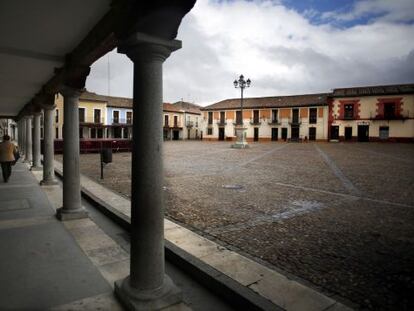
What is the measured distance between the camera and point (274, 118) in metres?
41.9

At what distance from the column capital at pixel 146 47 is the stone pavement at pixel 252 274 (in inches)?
88.6

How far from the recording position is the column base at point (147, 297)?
Result: 7.88 feet

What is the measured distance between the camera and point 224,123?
45875 millimetres

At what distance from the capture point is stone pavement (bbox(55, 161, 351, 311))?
2.43 metres

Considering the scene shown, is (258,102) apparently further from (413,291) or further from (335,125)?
(413,291)

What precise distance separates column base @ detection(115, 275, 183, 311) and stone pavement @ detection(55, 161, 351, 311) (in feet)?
2.06

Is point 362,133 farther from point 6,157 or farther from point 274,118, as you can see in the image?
point 6,157

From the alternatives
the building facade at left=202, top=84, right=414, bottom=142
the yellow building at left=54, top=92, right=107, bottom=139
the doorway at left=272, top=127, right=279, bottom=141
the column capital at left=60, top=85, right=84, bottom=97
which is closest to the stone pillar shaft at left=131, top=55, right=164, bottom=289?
the column capital at left=60, top=85, right=84, bottom=97

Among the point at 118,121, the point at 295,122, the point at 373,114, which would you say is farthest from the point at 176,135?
the point at 373,114

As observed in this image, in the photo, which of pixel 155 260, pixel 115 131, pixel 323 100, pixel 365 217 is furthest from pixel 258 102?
pixel 155 260

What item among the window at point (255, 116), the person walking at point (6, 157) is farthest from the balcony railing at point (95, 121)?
the person walking at point (6, 157)

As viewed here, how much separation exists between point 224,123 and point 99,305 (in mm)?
44025

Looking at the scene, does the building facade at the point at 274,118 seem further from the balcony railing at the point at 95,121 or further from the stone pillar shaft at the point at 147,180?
the stone pillar shaft at the point at 147,180

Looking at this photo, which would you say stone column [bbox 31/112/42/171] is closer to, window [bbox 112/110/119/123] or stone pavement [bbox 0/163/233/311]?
stone pavement [bbox 0/163/233/311]
